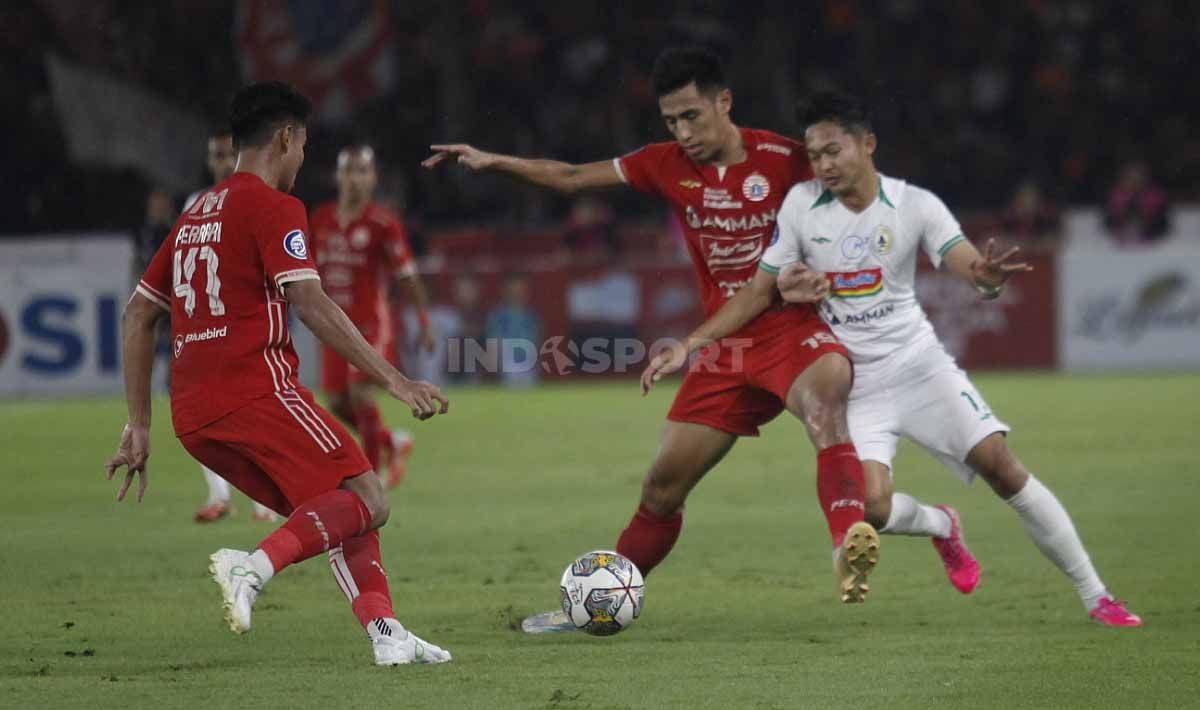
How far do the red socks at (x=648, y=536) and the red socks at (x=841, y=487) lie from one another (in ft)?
2.33

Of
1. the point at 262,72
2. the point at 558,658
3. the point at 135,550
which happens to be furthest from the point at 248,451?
the point at 262,72

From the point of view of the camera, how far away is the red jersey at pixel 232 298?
5668 mm

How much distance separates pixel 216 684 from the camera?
565 cm

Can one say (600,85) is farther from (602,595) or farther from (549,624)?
(602,595)

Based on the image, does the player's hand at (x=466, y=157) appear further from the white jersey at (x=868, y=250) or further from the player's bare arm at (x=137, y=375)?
the player's bare arm at (x=137, y=375)

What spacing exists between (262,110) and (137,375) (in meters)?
0.99

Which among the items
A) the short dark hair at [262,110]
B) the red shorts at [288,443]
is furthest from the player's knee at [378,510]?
the short dark hair at [262,110]

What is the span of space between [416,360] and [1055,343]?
7212mm

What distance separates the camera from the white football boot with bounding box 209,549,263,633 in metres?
5.32

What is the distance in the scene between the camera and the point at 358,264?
11.6 metres

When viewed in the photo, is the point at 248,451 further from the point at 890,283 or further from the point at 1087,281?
the point at 1087,281

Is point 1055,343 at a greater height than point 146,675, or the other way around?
point 1055,343

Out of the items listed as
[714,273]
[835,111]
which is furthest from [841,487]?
[835,111]

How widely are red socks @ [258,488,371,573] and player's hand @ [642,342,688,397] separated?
1221mm
